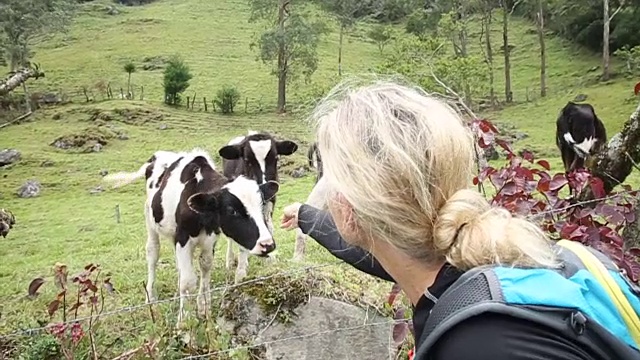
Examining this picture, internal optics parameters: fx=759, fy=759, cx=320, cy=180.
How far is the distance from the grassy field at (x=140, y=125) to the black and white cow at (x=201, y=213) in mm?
418

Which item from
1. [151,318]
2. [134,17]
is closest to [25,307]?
[151,318]

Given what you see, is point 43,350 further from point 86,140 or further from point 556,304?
point 86,140

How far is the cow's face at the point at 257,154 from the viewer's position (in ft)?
28.3

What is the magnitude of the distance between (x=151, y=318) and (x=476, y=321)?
15.3ft

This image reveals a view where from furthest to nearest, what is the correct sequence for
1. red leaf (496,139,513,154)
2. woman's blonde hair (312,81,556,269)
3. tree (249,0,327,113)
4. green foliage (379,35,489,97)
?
tree (249,0,327,113) < green foliage (379,35,489,97) < red leaf (496,139,513,154) < woman's blonde hair (312,81,556,269)

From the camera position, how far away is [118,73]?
147 feet

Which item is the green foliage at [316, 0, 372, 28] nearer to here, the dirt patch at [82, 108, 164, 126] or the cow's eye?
the dirt patch at [82, 108, 164, 126]

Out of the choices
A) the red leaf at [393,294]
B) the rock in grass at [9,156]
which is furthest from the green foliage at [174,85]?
the red leaf at [393,294]

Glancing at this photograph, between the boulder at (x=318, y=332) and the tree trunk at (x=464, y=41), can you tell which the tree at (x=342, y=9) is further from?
the boulder at (x=318, y=332)

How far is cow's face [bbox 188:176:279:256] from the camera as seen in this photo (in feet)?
19.5

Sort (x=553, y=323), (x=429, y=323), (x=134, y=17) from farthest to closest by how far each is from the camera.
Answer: (x=134, y=17) → (x=429, y=323) → (x=553, y=323)

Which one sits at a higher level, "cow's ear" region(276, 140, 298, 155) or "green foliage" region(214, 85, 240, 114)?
"cow's ear" region(276, 140, 298, 155)

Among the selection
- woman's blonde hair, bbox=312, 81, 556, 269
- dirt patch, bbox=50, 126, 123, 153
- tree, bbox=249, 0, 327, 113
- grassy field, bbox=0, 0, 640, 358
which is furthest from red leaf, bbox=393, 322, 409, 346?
tree, bbox=249, 0, 327, 113

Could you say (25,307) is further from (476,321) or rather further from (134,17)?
(134,17)
